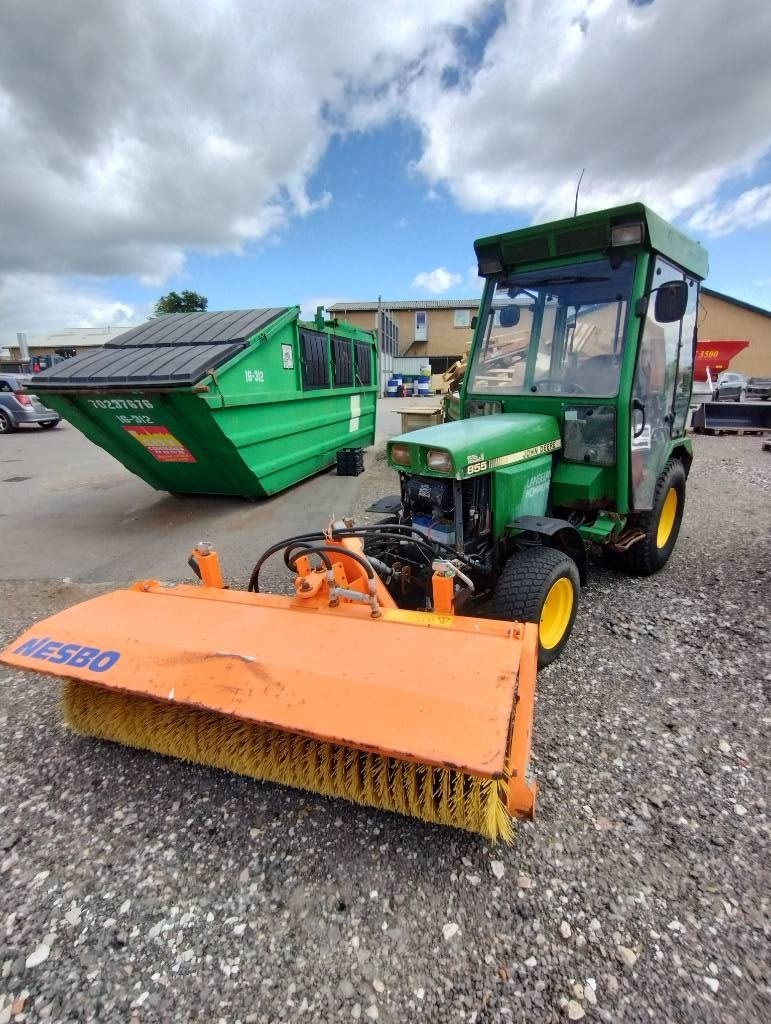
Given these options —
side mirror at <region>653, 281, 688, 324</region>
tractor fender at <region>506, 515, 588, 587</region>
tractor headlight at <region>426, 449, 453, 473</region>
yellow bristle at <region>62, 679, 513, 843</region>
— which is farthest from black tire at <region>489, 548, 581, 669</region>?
side mirror at <region>653, 281, 688, 324</region>

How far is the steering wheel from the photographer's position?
3.34 metres

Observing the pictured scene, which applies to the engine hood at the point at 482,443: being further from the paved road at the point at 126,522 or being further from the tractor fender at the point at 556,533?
the paved road at the point at 126,522

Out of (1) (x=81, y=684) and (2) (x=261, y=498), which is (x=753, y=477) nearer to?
(2) (x=261, y=498)

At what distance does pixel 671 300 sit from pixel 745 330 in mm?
29455

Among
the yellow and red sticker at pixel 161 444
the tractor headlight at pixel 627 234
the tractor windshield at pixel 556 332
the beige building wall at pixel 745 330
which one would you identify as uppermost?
the beige building wall at pixel 745 330

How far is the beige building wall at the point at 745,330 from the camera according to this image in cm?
2581

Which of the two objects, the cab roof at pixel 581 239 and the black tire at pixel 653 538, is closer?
the cab roof at pixel 581 239

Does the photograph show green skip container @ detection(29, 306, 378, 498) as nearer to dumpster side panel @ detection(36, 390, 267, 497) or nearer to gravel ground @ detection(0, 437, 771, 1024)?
dumpster side panel @ detection(36, 390, 267, 497)

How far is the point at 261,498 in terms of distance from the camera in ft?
21.9

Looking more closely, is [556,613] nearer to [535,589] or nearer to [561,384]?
[535,589]

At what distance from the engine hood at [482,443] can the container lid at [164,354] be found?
2.82 meters

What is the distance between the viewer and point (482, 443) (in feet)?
9.18

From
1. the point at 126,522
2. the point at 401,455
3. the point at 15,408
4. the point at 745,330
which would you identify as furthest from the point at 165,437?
the point at 745,330

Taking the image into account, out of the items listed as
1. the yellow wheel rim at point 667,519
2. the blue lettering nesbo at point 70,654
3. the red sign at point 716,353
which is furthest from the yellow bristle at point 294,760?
the red sign at point 716,353
